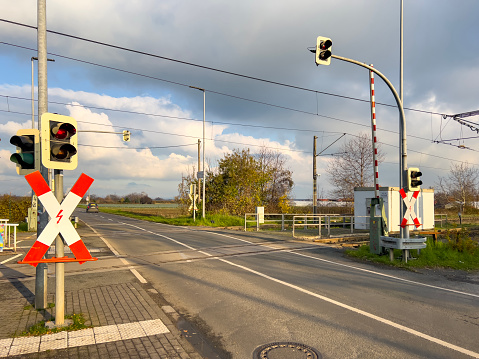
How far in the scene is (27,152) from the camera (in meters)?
5.30

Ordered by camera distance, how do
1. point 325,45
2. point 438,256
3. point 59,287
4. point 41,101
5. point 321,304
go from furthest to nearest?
point 438,256, point 325,45, point 321,304, point 41,101, point 59,287

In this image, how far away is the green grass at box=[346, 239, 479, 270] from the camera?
34.4 ft

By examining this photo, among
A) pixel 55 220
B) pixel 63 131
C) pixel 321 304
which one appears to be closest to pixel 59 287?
pixel 55 220

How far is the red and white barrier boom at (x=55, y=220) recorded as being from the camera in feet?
14.9

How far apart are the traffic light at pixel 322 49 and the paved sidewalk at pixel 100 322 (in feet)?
23.8

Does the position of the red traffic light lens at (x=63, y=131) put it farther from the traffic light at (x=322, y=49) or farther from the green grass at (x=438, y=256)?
the green grass at (x=438, y=256)

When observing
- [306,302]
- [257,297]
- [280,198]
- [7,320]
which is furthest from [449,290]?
[280,198]

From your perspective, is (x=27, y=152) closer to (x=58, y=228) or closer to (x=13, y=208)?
(x=58, y=228)

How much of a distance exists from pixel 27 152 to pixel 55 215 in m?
1.31

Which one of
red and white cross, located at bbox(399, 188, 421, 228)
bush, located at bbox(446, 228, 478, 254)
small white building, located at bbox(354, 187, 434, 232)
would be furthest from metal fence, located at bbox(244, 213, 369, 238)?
red and white cross, located at bbox(399, 188, 421, 228)

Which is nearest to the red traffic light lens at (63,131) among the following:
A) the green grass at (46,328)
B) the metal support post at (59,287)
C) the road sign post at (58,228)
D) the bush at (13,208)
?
the road sign post at (58,228)

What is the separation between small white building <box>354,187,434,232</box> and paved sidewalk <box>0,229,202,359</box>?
17112mm

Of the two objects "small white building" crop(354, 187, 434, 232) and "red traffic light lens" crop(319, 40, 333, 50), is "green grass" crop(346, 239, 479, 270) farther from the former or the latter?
"small white building" crop(354, 187, 434, 232)

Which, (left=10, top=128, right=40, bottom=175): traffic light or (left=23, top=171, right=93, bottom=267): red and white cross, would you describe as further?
(left=10, top=128, right=40, bottom=175): traffic light
